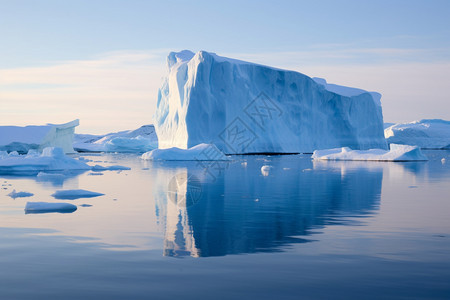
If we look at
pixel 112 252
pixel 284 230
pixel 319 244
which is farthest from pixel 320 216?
pixel 112 252

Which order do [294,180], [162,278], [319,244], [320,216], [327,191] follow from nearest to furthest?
1. [162,278]
2. [319,244]
3. [320,216]
4. [327,191]
5. [294,180]

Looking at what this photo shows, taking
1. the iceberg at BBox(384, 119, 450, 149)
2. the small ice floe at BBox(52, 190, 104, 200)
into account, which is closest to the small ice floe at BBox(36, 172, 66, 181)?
the small ice floe at BBox(52, 190, 104, 200)

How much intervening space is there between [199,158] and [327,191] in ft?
45.4

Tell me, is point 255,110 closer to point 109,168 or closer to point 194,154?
point 194,154

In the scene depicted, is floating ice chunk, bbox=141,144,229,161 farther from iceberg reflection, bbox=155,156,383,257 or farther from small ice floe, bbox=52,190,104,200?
small ice floe, bbox=52,190,104,200

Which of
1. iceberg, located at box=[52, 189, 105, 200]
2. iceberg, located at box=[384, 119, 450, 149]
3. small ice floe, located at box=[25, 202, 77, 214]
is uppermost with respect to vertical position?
iceberg, located at box=[384, 119, 450, 149]

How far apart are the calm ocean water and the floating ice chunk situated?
14.8m

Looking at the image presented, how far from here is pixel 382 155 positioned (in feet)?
83.0

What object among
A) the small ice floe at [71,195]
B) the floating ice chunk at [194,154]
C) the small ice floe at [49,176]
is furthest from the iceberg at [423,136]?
the small ice floe at [71,195]

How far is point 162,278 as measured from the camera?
3.54 m

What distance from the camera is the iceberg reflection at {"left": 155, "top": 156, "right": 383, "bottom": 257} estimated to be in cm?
484

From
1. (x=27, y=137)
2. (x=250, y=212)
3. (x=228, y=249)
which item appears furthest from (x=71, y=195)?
(x=27, y=137)

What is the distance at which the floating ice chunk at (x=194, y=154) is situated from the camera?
23484 millimetres

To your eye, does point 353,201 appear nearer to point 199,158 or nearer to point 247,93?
point 199,158
